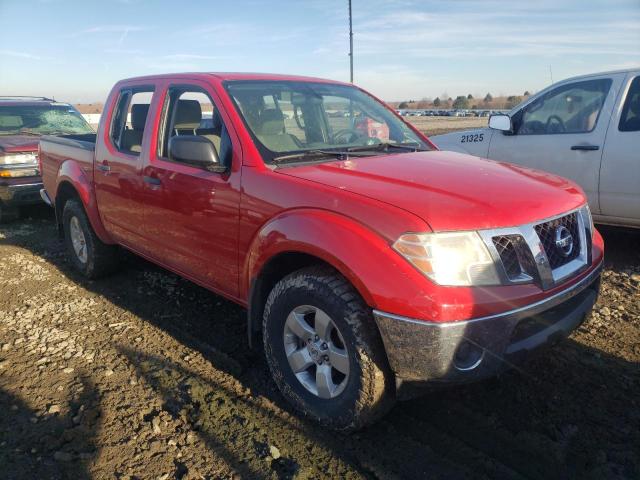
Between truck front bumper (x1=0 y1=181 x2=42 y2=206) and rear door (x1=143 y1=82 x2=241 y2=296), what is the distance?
4.54 m

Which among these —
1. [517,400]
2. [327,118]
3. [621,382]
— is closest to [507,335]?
[517,400]

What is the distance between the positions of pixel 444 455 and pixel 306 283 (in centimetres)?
107

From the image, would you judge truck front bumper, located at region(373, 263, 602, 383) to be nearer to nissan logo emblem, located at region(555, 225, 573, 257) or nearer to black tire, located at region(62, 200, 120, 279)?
nissan logo emblem, located at region(555, 225, 573, 257)

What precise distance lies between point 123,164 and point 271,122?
1.48 meters

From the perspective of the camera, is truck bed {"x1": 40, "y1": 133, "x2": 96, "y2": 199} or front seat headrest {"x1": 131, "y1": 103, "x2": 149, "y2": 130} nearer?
front seat headrest {"x1": 131, "y1": 103, "x2": 149, "y2": 130}

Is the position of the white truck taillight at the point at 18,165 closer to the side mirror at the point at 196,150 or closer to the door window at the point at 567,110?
the side mirror at the point at 196,150

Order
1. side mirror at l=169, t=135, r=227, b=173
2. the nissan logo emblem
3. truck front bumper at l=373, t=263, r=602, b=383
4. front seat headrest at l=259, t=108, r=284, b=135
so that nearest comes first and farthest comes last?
truck front bumper at l=373, t=263, r=602, b=383 → the nissan logo emblem → side mirror at l=169, t=135, r=227, b=173 → front seat headrest at l=259, t=108, r=284, b=135

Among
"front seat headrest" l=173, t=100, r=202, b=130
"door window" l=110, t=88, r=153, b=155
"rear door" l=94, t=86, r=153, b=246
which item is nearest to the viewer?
"front seat headrest" l=173, t=100, r=202, b=130

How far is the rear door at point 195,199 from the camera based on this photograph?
314 centimetres

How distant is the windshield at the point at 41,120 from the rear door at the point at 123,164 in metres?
4.89

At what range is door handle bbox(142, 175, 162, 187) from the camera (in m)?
3.68

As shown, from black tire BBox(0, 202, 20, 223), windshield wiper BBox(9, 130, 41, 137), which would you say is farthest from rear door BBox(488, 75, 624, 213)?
windshield wiper BBox(9, 130, 41, 137)

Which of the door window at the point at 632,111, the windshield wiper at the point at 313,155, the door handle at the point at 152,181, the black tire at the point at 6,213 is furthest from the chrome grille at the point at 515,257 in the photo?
the black tire at the point at 6,213

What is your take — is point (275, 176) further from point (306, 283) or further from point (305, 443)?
point (305, 443)
